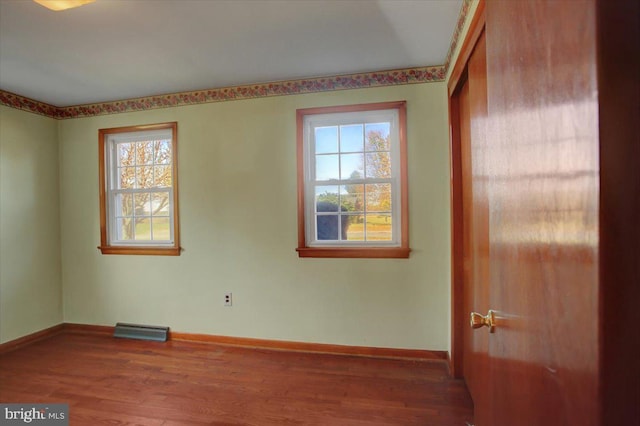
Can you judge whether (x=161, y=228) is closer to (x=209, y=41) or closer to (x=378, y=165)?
(x=209, y=41)

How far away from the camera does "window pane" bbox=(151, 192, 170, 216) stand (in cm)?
297

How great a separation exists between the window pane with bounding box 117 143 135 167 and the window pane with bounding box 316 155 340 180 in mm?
2011

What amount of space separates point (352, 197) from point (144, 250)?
2133mm

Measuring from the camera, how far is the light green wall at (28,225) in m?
2.72

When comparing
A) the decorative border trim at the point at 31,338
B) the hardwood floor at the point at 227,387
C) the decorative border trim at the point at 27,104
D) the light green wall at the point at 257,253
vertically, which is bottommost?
the hardwood floor at the point at 227,387

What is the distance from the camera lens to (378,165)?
254 cm

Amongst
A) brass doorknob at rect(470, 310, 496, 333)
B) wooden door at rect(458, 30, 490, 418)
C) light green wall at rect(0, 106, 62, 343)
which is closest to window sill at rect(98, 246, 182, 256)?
light green wall at rect(0, 106, 62, 343)

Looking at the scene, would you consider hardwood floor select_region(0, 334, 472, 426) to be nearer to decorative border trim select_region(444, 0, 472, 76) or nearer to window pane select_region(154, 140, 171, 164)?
window pane select_region(154, 140, 171, 164)

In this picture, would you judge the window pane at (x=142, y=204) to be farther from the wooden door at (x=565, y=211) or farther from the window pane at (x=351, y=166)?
the wooden door at (x=565, y=211)

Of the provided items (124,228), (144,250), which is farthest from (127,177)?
(144,250)

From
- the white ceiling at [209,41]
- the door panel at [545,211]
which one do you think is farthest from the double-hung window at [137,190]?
the door panel at [545,211]

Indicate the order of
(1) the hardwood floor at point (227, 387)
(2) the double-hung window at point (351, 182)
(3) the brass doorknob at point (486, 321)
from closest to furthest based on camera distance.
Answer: (3) the brass doorknob at point (486, 321)
(1) the hardwood floor at point (227, 387)
(2) the double-hung window at point (351, 182)

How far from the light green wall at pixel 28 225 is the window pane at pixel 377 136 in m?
3.29

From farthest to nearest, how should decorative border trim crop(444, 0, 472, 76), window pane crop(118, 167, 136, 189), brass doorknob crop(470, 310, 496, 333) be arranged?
window pane crop(118, 167, 136, 189) < decorative border trim crop(444, 0, 472, 76) < brass doorknob crop(470, 310, 496, 333)
